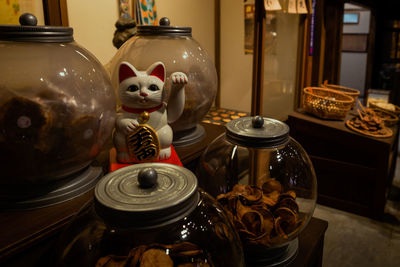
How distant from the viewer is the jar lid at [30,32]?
657 mm

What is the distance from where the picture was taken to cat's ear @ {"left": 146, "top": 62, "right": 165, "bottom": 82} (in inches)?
34.7

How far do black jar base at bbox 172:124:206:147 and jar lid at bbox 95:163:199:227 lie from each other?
21.0 inches

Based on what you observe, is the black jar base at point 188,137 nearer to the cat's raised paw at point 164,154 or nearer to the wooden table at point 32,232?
the cat's raised paw at point 164,154

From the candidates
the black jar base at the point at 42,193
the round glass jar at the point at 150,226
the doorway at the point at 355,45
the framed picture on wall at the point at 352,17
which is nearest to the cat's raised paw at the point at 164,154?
the black jar base at the point at 42,193

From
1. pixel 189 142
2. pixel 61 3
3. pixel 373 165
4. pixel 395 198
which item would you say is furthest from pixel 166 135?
pixel 395 198

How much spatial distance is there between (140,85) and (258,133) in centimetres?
33

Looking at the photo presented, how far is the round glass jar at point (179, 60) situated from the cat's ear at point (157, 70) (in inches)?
4.0

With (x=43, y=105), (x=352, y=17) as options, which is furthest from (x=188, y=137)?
(x=352, y=17)

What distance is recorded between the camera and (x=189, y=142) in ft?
3.73

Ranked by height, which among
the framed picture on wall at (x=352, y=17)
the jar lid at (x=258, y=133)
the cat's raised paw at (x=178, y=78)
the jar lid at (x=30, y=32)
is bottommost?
the jar lid at (x=258, y=133)

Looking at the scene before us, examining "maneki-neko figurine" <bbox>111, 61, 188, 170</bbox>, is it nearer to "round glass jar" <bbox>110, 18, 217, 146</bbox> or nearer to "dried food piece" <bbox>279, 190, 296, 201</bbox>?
"round glass jar" <bbox>110, 18, 217, 146</bbox>

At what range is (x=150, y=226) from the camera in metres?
0.49

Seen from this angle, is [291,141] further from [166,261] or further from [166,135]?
[166,261]

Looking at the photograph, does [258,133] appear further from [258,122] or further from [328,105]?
[328,105]
